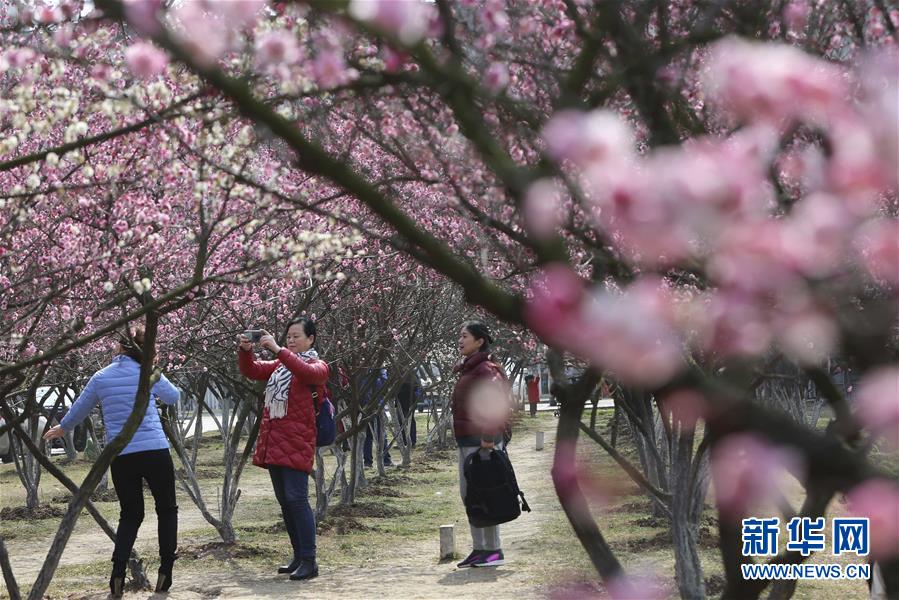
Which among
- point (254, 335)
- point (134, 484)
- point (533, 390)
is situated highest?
point (533, 390)

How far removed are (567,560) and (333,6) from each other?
314 inches

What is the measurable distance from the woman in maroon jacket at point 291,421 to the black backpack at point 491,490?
1164 mm

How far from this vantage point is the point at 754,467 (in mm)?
1620

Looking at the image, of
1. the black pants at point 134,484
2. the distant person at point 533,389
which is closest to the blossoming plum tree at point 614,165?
the black pants at point 134,484

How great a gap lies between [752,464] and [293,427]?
269 inches

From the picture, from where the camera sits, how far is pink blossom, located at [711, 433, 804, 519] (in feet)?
5.25

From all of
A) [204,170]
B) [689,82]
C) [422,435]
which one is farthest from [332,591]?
[422,435]

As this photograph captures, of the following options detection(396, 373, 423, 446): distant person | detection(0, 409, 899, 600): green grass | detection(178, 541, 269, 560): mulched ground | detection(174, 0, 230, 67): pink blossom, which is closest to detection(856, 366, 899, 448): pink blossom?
detection(174, 0, 230, 67): pink blossom

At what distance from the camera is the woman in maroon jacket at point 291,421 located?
8.23m

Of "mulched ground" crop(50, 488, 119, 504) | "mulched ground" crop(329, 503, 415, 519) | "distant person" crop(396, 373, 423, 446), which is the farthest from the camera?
"distant person" crop(396, 373, 423, 446)

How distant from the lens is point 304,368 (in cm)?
798

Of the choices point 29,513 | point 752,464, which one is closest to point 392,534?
point 29,513

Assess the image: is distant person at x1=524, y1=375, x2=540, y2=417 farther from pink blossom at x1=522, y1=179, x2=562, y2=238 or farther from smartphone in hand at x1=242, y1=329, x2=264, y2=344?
pink blossom at x1=522, y1=179, x2=562, y2=238

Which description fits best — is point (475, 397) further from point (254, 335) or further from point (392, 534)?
point (392, 534)
